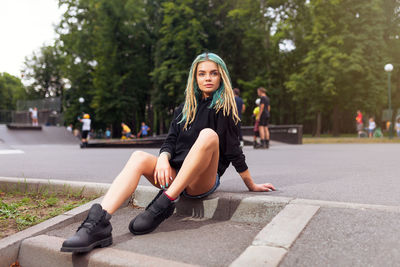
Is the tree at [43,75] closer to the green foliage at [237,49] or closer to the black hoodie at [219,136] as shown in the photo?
the green foliage at [237,49]

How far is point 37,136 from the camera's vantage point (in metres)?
23.6

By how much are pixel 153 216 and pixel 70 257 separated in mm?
632

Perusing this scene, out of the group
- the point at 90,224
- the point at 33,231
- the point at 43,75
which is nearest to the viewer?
the point at 90,224

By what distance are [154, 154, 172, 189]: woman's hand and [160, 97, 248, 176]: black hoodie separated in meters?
0.18

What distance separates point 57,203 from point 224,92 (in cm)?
209

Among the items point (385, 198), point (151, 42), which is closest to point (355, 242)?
point (385, 198)

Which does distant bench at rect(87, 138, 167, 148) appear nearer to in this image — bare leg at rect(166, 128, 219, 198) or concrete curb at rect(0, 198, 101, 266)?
concrete curb at rect(0, 198, 101, 266)

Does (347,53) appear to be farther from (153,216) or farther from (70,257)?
(70,257)

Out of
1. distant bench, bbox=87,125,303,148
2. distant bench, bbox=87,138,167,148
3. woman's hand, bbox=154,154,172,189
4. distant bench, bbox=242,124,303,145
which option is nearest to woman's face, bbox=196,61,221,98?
woman's hand, bbox=154,154,172,189

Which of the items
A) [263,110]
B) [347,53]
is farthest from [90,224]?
[347,53]

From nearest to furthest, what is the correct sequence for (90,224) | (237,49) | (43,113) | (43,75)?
(90,224) → (237,49) → (43,113) → (43,75)

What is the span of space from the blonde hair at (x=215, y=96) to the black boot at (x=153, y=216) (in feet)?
2.55

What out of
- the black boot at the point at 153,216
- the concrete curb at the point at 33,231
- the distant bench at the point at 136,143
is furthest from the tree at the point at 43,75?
the black boot at the point at 153,216

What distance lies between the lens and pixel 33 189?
13.1 ft
